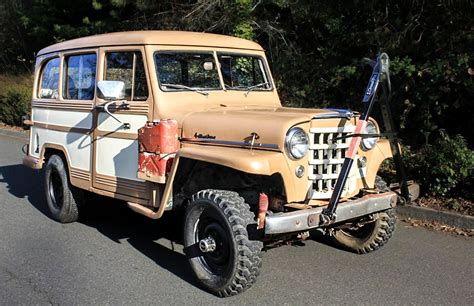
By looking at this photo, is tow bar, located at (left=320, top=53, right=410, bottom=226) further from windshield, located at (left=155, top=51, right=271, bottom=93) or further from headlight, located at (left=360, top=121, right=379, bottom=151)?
windshield, located at (left=155, top=51, right=271, bottom=93)

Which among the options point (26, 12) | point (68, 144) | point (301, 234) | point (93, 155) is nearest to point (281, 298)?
point (301, 234)

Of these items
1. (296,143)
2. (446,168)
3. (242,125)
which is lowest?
(446,168)

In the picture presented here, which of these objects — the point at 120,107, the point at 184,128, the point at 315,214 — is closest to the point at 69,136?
the point at 120,107

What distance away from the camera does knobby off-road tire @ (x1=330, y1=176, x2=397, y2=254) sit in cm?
495

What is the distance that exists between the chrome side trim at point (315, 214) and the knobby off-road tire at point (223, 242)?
311 millimetres

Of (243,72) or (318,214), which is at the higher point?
(243,72)

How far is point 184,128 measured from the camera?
4.70 m

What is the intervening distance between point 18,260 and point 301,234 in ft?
9.23

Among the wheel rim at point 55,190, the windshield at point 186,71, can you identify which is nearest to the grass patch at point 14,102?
the wheel rim at point 55,190

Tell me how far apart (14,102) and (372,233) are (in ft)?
53.2

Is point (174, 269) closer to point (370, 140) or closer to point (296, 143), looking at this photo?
point (296, 143)

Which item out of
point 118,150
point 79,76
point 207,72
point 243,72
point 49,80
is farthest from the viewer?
point 49,80

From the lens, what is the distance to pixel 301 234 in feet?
14.0

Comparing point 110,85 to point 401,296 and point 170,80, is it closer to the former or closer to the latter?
point 170,80
